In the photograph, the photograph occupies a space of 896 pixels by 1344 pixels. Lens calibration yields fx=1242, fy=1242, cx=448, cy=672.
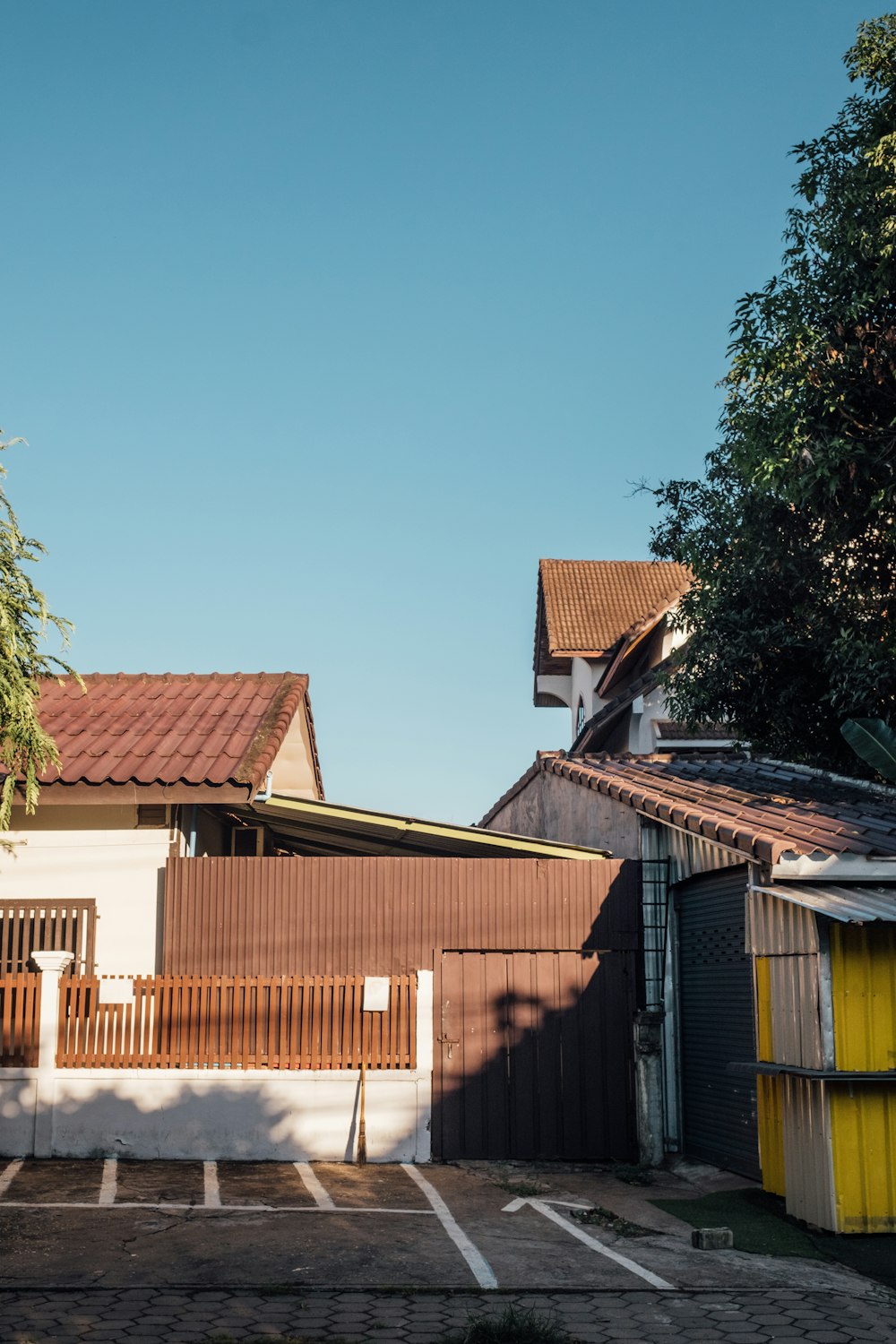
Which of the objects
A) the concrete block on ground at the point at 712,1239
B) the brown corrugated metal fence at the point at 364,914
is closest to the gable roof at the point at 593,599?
the brown corrugated metal fence at the point at 364,914

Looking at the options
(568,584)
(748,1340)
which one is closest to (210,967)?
(748,1340)

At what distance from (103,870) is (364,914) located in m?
2.86

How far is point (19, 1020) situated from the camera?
12.1 m

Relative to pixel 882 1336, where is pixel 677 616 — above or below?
above

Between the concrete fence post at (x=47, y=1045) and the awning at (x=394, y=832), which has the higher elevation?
the awning at (x=394, y=832)

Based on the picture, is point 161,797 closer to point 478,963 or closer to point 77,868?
point 77,868

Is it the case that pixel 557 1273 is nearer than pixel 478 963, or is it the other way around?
pixel 557 1273

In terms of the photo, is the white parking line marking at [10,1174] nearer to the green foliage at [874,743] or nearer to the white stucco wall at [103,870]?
the white stucco wall at [103,870]

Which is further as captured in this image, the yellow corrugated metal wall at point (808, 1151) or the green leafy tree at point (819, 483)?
the green leafy tree at point (819, 483)

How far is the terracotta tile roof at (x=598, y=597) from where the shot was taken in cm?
2859

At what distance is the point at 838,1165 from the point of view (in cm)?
917

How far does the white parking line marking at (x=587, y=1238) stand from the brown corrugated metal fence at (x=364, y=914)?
3.08 meters

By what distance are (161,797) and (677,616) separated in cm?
953

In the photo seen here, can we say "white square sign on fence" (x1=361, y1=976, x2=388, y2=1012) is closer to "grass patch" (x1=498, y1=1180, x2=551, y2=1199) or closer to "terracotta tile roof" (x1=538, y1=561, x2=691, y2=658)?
"grass patch" (x1=498, y1=1180, x2=551, y2=1199)
